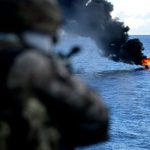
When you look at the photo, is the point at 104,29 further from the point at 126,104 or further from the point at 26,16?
the point at 26,16

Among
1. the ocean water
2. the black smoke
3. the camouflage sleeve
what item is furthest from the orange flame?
the camouflage sleeve

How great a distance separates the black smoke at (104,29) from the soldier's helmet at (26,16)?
112 metres

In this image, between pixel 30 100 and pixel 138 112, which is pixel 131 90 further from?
pixel 30 100

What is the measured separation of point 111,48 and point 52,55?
127893 mm

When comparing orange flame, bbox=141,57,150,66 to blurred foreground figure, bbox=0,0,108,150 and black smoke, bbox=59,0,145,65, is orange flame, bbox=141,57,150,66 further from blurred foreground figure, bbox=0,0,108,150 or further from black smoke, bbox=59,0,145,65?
blurred foreground figure, bbox=0,0,108,150

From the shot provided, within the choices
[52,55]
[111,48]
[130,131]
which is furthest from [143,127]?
[52,55]

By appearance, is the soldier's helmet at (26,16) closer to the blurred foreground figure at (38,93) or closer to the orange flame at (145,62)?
the blurred foreground figure at (38,93)

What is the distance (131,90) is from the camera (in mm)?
120688

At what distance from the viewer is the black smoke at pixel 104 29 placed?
11932 centimetres

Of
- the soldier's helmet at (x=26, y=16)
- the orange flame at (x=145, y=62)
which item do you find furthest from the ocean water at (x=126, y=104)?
the soldier's helmet at (x=26, y=16)

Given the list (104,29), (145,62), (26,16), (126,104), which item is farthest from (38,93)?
(145,62)

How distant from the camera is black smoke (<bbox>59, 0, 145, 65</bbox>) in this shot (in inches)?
4698

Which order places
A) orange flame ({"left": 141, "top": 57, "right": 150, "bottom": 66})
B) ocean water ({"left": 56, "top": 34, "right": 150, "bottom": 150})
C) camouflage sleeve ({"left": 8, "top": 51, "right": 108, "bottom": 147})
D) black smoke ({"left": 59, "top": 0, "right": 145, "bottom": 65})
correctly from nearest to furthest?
1. camouflage sleeve ({"left": 8, "top": 51, "right": 108, "bottom": 147})
2. ocean water ({"left": 56, "top": 34, "right": 150, "bottom": 150})
3. black smoke ({"left": 59, "top": 0, "right": 145, "bottom": 65})
4. orange flame ({"left": 141, "top": 57, "right": 150, "bottom": 66})

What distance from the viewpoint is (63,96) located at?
3076 millimetres
